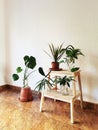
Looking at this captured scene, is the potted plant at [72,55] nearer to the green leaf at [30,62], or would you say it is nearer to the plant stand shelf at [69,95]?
the plant stand shelf at [69,95]

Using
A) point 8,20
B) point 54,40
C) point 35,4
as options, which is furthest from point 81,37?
point 8,20

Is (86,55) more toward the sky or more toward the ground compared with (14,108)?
more toward the sky

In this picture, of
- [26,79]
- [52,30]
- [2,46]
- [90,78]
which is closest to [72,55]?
[90,78]

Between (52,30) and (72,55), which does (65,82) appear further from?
(52,30)

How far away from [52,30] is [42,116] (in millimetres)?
1474

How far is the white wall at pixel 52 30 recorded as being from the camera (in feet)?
9.36

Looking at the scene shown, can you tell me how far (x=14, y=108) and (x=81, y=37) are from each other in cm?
154

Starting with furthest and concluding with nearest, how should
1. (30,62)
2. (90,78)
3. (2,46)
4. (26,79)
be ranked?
(2,46) → (26,79) → (30,62) → (90,78)

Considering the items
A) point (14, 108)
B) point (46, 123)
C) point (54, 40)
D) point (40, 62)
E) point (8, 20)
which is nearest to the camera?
point (46, 123)

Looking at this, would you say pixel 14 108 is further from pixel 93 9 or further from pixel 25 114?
pixel 93 9

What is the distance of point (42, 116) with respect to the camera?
262 cm

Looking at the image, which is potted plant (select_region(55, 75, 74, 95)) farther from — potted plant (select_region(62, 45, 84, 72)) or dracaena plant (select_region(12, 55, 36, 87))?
dracaena plant (select_region(12, 55, 36, 87))

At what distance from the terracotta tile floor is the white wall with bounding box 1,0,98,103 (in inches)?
16.6

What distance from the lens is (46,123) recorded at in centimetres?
240
